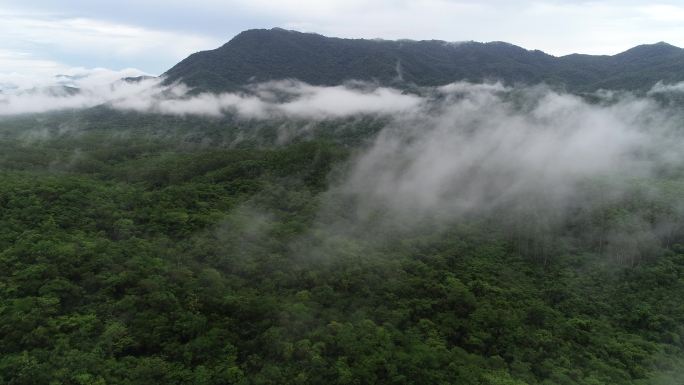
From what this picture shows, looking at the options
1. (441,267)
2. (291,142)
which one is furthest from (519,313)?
(291,142)

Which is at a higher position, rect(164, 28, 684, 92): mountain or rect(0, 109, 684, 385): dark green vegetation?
rect(164, 28, 684, 92): mountain

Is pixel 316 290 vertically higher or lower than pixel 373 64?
lower

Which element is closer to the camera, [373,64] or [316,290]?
[316,290]

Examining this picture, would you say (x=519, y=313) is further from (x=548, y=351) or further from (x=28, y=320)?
(x=28, y=320)

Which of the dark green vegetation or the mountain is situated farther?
the mountain
